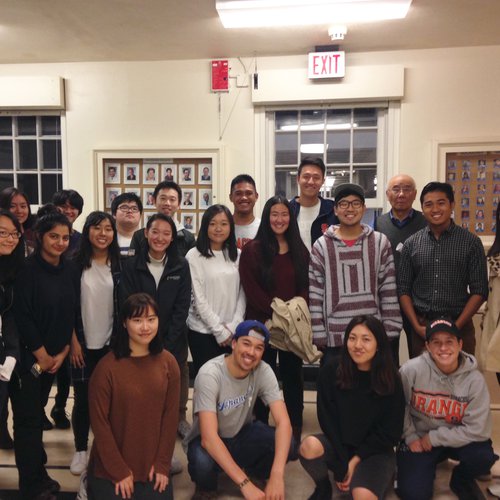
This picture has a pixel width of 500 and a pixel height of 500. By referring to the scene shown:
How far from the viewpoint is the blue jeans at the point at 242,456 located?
1943mm

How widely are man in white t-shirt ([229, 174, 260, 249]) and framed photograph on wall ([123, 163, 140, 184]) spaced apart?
184 cm

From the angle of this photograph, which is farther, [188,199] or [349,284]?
→ [188,199]

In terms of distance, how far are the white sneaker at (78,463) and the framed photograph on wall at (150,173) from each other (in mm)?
2563

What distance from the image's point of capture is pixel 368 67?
12.3 ft

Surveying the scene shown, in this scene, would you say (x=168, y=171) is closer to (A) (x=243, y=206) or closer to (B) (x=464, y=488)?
(A) (x=243, y=206)

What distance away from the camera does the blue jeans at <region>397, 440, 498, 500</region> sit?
6.32ft

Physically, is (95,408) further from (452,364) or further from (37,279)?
→ (452,364)

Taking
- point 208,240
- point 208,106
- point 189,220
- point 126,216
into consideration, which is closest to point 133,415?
point 208,240

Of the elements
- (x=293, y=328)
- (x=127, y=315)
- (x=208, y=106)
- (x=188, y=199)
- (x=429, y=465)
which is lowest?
(x=429, y=465)

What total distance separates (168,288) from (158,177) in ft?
7.17

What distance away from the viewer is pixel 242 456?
2012 millimetres

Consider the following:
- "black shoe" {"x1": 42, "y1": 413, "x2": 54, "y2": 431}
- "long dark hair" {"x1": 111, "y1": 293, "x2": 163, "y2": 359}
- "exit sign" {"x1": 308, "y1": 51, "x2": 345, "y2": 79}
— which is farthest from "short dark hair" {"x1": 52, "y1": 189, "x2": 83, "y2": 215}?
"exit sign" {"x1": 308, "y1": 51, "x2": 345, "y2": 79}

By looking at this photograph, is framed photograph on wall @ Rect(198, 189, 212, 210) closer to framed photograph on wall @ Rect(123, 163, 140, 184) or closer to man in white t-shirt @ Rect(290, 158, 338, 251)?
framed photograph on wall @ Rect(123, 163, 140, 184)

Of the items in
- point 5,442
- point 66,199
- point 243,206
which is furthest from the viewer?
point 66,199
